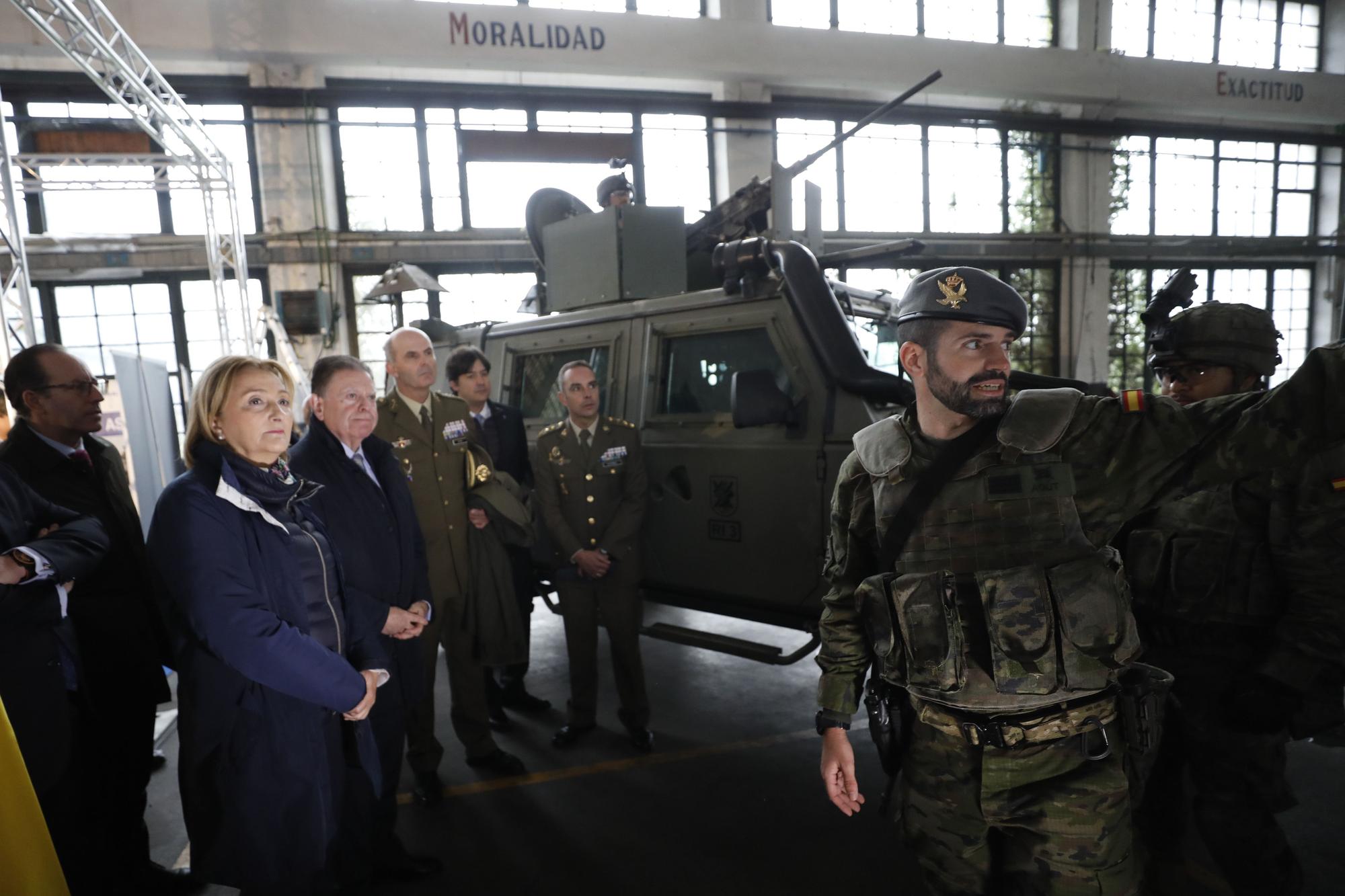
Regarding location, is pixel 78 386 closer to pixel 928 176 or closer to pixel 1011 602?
pixel 1011 602

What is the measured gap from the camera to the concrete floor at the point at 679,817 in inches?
103

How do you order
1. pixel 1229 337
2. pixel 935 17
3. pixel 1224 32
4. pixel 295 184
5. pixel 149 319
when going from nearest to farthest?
pixel 1229 337
pixel 295 184
pixel 149 319
pixel 935 17
pixel 1224 32

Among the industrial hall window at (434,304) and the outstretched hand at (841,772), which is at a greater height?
the industrial hall window at (434,304)

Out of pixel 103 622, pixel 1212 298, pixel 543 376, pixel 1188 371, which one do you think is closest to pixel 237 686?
pixel 103 622

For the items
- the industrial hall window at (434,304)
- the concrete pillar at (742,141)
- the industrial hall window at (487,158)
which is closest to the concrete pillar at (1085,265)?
the concrete pillar at (742,141)

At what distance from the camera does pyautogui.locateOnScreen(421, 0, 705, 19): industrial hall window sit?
11141mm

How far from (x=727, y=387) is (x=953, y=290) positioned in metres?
2.05

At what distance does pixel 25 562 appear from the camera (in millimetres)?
2010

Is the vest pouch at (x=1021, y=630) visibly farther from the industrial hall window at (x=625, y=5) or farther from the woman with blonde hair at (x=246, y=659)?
the industrial hall window at (x=625, y=5)

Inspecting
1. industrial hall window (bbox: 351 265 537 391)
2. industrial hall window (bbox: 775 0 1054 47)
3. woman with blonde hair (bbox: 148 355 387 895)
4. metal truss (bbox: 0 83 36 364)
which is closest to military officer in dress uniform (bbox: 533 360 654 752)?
woman with blonde hair (bbox: 148 355 387 895)

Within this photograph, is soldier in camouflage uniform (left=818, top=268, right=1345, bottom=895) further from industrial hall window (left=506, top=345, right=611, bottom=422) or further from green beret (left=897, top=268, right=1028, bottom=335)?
industrial hall window (left=506, top=345, right=611, bottom=422)

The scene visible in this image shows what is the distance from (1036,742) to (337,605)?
1.67 metres

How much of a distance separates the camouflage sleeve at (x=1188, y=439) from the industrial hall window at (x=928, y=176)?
1173 centimetres

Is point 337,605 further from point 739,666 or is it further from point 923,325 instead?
point 739,666
